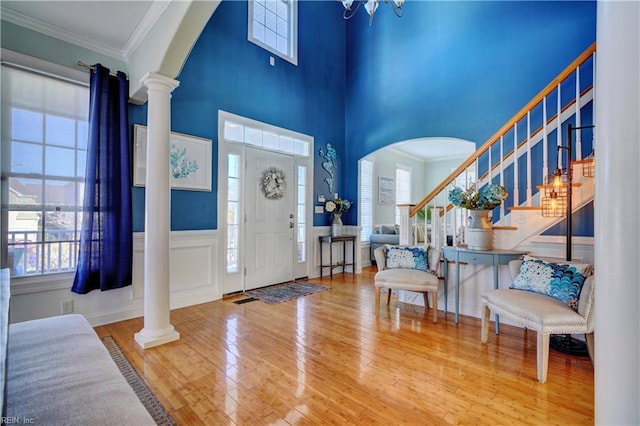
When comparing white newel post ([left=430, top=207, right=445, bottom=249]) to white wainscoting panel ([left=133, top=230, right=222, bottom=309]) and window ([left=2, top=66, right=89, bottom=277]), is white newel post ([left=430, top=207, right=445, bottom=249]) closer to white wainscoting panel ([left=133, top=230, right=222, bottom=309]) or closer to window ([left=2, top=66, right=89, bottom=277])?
white wainscoting panel ([left=133, top=230, right=222, bottom=309])

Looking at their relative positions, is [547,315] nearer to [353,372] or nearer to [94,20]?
[353,372]

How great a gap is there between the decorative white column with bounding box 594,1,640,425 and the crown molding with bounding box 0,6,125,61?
146 inches

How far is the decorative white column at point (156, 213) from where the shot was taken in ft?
8.50

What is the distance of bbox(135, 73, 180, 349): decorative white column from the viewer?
2590mm

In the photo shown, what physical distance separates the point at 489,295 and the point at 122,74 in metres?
4.00

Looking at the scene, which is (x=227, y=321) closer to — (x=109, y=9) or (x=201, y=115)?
(x=201, y=115)

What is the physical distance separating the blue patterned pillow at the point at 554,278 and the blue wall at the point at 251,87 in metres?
3.43

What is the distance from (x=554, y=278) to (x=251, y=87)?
4.25m

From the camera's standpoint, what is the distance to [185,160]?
3662 millimetres

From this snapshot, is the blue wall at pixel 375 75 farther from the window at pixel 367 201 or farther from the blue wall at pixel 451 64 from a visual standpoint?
the window at pixel 367 201

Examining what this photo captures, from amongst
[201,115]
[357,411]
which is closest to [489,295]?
[357,411]

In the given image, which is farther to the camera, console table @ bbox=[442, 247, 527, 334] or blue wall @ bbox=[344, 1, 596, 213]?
blue wall @ bbox=[344, 1, 596, 213]

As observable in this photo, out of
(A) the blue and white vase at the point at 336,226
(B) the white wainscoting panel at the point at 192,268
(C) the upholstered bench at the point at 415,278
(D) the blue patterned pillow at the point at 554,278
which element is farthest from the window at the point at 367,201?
(D) the blue patterned pillow at the point at 554,278

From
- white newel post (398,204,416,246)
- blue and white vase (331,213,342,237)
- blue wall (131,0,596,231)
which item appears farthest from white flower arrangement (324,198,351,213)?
white newel post (398,204,416,246)
